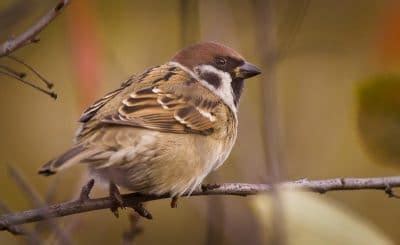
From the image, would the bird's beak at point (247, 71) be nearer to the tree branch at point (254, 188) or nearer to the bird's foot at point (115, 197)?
the tree branch at point (254, 188)

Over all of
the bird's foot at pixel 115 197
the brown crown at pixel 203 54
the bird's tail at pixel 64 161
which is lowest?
the bird's foot at pixel 115 197

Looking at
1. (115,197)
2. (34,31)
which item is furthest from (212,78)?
(34,31)

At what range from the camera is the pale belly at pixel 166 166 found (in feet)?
11.3

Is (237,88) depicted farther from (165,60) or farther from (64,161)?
(165,60)

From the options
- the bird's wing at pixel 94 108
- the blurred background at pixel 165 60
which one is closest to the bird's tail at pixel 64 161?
the bird's wing at pixel 94 108

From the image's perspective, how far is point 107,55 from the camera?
5.11m

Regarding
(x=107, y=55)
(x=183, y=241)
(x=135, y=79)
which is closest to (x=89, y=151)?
(x=135, y=79)

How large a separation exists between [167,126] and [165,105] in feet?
0.56

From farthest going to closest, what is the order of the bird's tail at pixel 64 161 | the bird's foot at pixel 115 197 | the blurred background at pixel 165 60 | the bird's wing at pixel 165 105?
the blurred background at pixel 165 60 → the bird's wing at pixel 165 105 → the bird's foot at pixel 115 197 → the bird's tail at pixel 64 161

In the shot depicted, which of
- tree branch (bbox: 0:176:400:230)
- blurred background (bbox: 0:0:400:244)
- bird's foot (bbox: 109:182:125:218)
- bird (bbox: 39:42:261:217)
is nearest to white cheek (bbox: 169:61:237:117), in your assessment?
bird (bbox: 39:42:261:217)

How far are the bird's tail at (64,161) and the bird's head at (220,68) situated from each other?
1098 millimetres

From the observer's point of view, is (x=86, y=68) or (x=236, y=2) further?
(x=236, y=2)

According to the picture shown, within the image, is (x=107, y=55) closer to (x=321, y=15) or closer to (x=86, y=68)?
(x=86, y=68)

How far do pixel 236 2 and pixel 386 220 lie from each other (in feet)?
6.20
